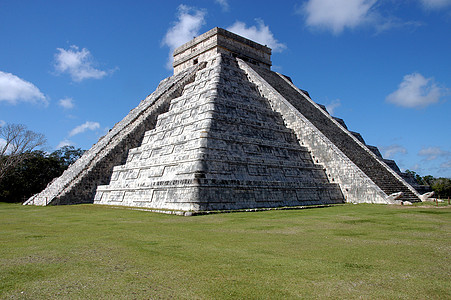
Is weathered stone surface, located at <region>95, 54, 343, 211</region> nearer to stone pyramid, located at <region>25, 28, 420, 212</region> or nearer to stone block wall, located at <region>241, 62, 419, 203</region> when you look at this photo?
stone pyramid, located at <region>25, 28, 420, 212</region>

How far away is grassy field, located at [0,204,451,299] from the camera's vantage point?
3.26 meters

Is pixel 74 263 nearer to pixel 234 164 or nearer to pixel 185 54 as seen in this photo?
pixel 234 164

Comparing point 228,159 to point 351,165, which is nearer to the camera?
point 228,159

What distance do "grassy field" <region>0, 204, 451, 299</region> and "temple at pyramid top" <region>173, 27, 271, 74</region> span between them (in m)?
17.2

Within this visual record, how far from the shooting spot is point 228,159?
12.1 meters

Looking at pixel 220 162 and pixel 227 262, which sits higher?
pixel 220 162

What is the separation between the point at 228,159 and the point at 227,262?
25.7 ft

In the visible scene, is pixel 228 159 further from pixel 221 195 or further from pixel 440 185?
pixel 440 185

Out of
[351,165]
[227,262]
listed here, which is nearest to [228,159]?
[351,165]

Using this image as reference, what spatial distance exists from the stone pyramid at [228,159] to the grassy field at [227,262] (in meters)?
4.12

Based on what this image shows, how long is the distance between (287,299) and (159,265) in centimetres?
177

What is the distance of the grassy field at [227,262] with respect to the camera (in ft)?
10.7

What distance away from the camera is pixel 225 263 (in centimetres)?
428

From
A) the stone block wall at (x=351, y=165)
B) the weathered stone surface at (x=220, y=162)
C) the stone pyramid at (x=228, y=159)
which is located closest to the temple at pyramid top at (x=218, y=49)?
the stone pyramid at (x=228, y=159)
